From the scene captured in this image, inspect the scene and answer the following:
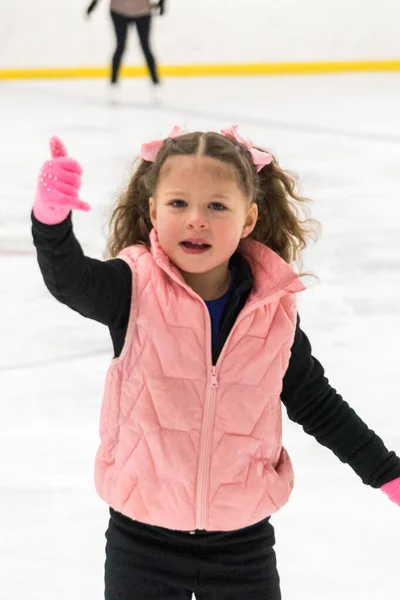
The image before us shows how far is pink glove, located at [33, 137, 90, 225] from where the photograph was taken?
3.88 feet

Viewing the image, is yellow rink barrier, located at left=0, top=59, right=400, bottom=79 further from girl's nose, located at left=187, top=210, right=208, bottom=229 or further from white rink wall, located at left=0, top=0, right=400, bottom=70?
girl's nose, located at left=187, top=210, right=208, bottom=229

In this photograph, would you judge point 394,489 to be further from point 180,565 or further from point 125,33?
point 125,33

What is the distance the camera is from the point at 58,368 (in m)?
2.77

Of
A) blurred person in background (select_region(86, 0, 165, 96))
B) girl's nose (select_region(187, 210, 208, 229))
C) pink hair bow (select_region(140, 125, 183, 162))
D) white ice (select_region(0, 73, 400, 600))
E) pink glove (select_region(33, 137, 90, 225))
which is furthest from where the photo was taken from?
blurred person in background (select_region(86, 0, 165, 96))

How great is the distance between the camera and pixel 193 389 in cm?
132

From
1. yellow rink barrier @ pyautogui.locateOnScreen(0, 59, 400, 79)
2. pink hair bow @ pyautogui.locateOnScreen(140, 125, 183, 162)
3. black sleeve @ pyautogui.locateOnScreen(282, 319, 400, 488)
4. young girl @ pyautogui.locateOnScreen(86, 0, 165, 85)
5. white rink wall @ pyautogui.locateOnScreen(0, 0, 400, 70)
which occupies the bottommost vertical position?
yellow rink barrier @ pyautogui.locateOnScreen(0, 59, 400, 79)

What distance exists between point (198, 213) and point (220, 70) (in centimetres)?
1057

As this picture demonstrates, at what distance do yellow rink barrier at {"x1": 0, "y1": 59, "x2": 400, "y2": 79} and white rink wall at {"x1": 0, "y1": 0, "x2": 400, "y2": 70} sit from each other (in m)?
0.05

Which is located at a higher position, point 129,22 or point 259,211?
point 259,211

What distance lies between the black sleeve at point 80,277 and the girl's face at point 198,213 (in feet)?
0.25

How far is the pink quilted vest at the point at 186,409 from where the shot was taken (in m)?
1.31

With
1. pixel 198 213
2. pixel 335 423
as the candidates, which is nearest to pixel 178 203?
pixel 198 213

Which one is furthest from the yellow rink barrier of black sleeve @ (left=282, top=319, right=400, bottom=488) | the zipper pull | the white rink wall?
the zipper pull

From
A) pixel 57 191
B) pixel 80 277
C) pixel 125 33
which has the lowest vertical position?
pixel 125 33
